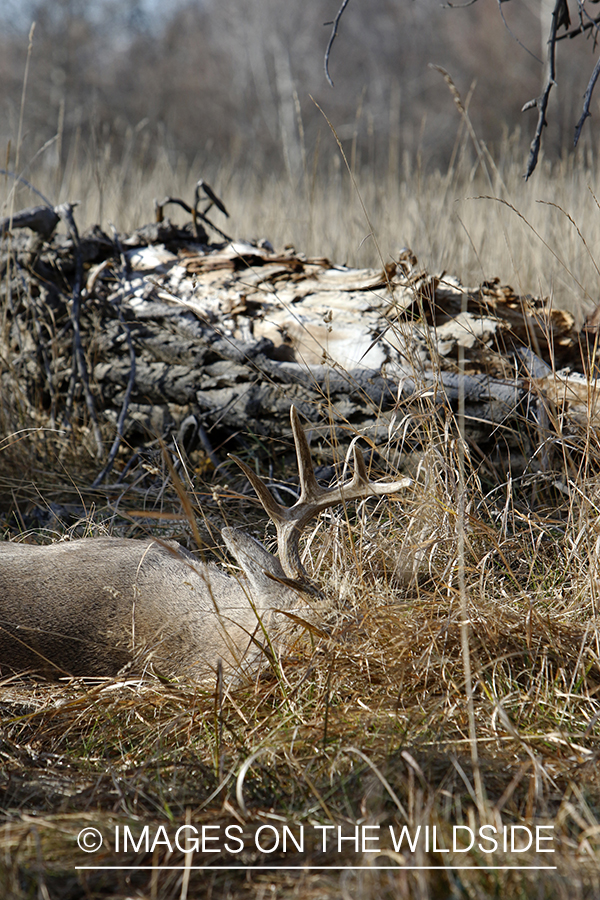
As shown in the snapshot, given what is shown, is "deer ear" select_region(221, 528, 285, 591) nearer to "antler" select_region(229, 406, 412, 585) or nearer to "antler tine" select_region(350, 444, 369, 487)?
"antler" select_region(229, 406, 412, 585)

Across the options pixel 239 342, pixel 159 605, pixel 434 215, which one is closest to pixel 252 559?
pixel 159 605

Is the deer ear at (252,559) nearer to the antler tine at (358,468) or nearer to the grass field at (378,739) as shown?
the grass field at (378,739)

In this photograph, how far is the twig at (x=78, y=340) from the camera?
361 cm

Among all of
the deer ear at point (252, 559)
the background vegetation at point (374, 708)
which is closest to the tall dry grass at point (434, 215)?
the background vegetation at point (374, 708)

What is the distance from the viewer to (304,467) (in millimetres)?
2047

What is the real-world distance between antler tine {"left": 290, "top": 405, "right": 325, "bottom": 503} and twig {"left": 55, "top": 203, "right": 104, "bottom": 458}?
1724mm

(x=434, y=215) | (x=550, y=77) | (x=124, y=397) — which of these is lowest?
(x=124, y=397)

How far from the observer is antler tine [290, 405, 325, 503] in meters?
1.99

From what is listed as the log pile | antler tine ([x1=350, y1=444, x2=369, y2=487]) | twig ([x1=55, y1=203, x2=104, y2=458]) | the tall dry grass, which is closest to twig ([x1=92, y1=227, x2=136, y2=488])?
the log pile

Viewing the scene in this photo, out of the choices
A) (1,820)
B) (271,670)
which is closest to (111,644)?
(271,670)

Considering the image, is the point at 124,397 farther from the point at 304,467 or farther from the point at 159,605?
the point at 304,467

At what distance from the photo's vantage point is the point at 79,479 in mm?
3465

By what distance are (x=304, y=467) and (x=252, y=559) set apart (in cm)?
30

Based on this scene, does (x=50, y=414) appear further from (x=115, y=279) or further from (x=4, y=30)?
(x=4, y=30)
